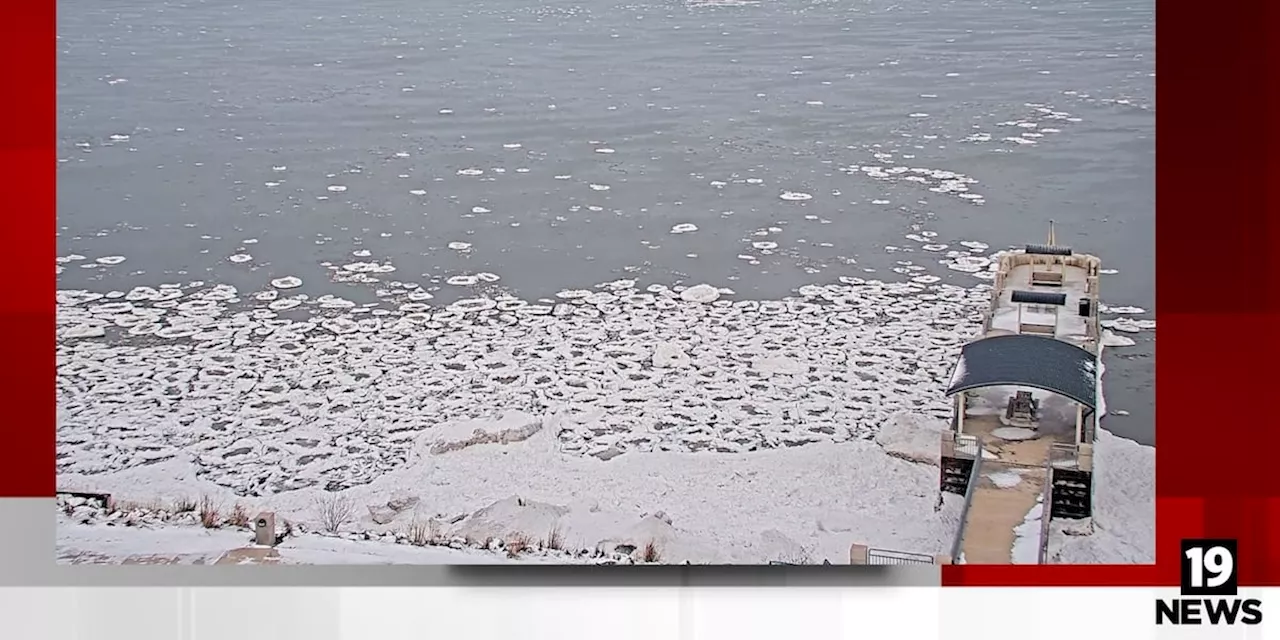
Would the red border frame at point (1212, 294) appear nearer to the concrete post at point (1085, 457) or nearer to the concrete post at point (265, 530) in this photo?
the concrete post at point (1085, 457)

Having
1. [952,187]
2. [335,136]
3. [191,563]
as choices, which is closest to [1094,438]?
[952,187]

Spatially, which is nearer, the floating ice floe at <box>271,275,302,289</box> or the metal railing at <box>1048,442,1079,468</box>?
the metal railing at <box>1048,442,1079,468</box>

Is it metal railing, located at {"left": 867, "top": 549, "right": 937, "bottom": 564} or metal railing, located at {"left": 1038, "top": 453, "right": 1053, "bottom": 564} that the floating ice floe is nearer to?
metal railing, located at {"left": 867, "top": 549, "right": 937, "bottom": 564}

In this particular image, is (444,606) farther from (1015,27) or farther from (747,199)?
(1015,27)

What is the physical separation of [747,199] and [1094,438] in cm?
104

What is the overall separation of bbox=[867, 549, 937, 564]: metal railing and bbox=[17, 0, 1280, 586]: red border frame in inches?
2.4

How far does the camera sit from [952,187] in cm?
333

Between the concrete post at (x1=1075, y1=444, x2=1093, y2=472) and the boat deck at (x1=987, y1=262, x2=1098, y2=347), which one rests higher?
the boat deck at (x1=987, y1=262, x2=1098, y2=347)

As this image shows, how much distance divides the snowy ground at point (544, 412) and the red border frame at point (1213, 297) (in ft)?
0.44

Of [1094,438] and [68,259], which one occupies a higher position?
[68,259]

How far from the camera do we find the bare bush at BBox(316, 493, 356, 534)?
3.33 metres

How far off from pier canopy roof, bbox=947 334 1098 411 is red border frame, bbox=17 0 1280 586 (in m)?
0.20

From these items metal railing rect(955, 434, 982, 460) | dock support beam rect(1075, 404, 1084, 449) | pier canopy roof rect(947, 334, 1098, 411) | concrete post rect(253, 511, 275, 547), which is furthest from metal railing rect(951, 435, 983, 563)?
concrete post rect(253, 511, 275, 547)

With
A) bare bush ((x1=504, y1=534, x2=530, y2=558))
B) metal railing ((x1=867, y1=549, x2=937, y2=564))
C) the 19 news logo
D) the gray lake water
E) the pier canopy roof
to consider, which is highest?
the gray lake water
